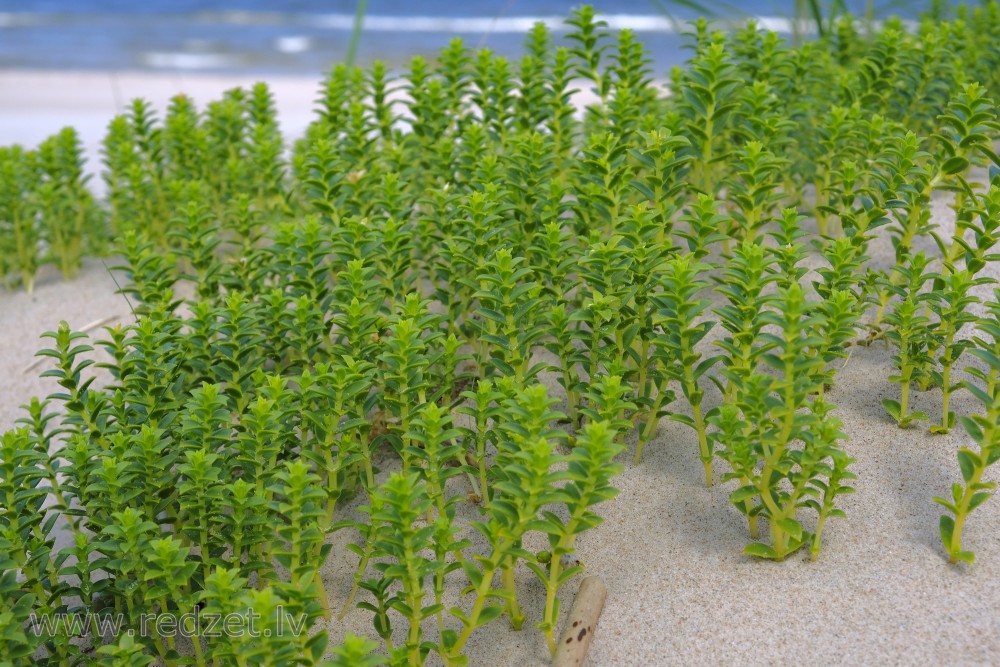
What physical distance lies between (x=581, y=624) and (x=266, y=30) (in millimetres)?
14618

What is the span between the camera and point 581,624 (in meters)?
3.06

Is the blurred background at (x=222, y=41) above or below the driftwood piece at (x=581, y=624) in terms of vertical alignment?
above

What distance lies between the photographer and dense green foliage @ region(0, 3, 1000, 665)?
296cm

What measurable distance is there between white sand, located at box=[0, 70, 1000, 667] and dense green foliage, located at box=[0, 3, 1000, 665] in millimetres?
89

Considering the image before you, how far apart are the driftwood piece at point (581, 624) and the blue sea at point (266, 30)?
33.9 feet

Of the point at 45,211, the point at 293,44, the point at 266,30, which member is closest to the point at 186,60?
the point at 293,44

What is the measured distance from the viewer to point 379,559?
3592 millimetres

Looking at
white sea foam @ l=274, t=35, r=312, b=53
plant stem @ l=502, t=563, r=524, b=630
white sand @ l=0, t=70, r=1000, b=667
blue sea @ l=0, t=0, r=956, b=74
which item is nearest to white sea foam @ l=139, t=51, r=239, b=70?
blue sea @ l=0, t=0, r=956, b=74

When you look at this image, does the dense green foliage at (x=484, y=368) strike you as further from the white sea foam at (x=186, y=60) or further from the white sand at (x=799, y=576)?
the white sea foam at (x=186, y=60)

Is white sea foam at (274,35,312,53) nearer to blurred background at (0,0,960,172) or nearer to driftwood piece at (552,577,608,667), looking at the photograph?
blurred background at (0,0,960,172)

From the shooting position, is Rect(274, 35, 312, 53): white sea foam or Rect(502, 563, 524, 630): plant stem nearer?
Rect(502, 563, 524, 630): plant stem

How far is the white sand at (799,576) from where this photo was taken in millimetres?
2947

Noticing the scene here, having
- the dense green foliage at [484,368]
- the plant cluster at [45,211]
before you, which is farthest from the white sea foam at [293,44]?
the dense green foliage at [484,368]

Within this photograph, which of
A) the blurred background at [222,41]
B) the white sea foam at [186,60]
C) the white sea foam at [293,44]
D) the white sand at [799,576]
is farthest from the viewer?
the white sea foam at [293,44]
